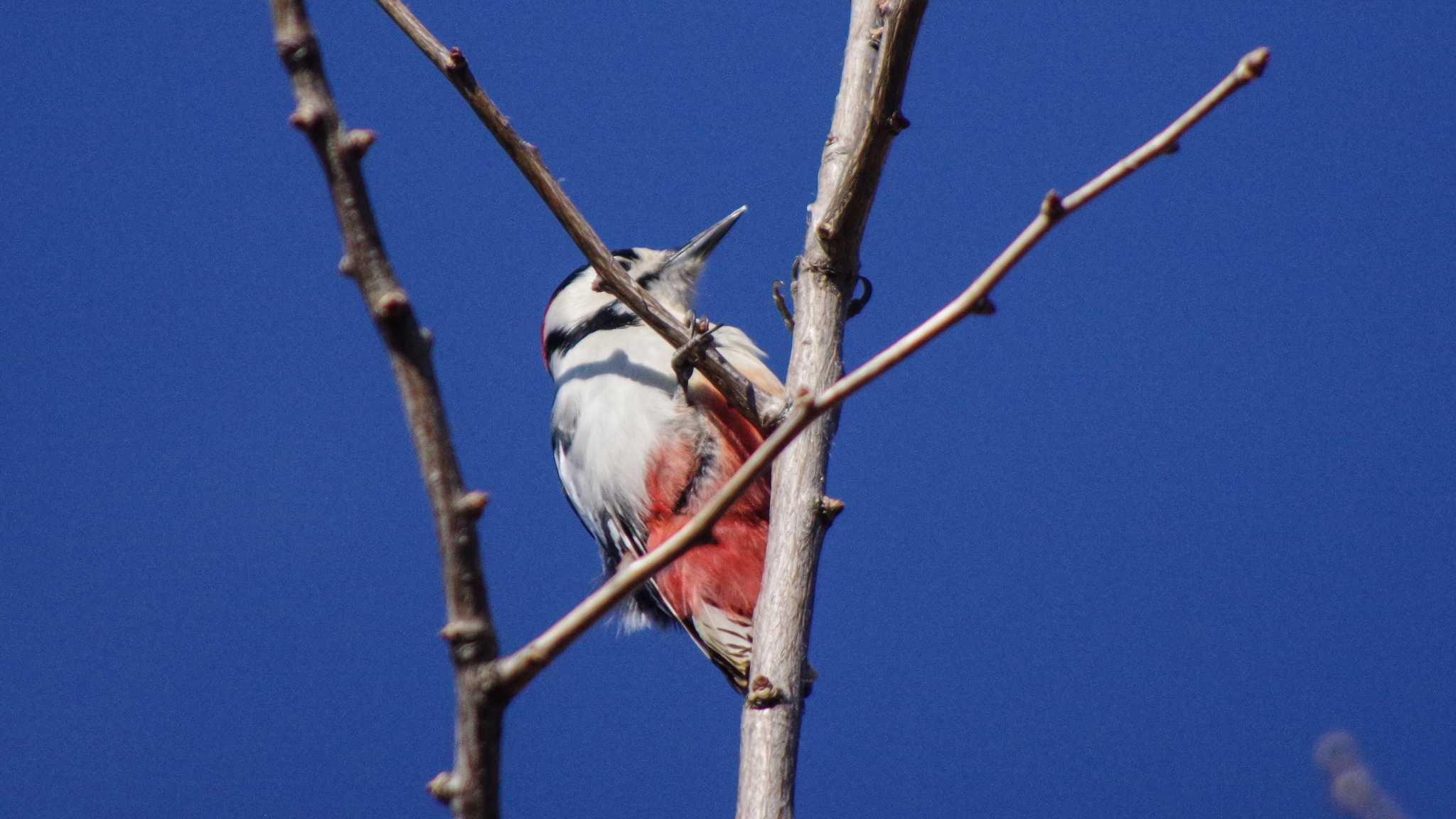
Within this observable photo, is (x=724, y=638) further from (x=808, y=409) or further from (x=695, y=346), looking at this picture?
(x=808, y=409)

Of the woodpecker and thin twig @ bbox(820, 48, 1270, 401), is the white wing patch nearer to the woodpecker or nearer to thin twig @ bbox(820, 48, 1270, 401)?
the woodpecker

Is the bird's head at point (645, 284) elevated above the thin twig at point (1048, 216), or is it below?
above

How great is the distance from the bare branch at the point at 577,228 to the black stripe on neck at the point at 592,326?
0.85m

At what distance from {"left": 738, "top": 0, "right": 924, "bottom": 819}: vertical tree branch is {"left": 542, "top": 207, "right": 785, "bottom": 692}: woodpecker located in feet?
1.82

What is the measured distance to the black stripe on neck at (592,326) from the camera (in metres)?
2.44

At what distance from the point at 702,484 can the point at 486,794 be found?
5.31ft

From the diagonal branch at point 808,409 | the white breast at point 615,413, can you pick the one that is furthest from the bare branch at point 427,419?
the white breast at point 615,413

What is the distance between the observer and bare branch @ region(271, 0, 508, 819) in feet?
1.77

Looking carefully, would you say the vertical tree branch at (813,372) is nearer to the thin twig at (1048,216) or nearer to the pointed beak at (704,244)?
the thin twig at (1048,216)

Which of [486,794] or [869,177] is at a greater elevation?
[869,177]

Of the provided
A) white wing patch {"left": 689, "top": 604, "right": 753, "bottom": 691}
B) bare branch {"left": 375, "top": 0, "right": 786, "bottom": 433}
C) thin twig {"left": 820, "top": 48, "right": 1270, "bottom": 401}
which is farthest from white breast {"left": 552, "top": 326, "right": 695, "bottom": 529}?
thin twig {"left": 820, "top": 48, "right": 1270, "bottom": 401}

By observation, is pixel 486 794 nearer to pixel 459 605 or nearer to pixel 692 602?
pixel 459 605

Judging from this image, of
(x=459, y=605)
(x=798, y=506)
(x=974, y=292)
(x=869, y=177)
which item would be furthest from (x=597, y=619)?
(x=869, y=177)

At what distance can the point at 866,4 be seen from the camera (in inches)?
64.0
